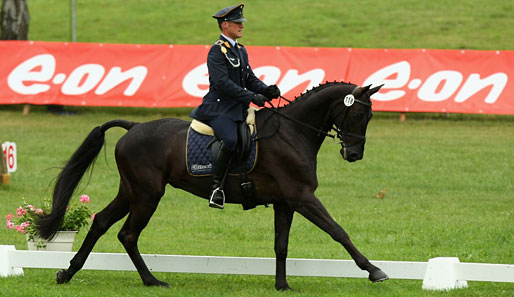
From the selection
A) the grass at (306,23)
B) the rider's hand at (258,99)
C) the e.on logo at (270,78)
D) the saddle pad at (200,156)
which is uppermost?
the rider's hand at (258,99)

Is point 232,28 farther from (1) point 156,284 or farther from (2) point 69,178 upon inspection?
(1) point 156,284

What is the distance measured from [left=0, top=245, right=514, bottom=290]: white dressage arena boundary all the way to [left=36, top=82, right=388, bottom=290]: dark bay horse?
0.53ft

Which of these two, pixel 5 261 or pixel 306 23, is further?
Result: pixel 306 23

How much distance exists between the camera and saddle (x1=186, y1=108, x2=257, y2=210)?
8.74 metres

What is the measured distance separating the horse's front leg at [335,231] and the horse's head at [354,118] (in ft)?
1.94

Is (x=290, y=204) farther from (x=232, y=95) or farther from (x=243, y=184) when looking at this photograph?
(x=232, y=95)

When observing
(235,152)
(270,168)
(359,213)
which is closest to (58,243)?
(235,152)

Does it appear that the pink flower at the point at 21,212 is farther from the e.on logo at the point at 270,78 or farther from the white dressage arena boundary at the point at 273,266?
the e.on logo at the point at 270,78

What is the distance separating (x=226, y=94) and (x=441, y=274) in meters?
2.74

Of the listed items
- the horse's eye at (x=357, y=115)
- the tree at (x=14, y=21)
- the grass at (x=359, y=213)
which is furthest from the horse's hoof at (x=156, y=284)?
the tree at (x=14, y=21)

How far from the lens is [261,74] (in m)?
22.4

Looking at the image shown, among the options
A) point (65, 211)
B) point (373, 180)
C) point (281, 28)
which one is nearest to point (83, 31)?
point (281, 28)

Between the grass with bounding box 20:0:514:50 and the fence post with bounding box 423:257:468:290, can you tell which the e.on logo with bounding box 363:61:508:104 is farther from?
the fence post with bounding box 423:257:468:290

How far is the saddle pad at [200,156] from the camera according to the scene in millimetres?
8789
